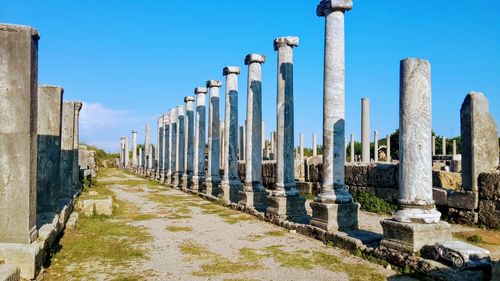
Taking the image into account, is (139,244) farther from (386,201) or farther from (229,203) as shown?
(386,201)

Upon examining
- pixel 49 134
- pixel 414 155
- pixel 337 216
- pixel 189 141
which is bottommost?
pixel 337 216

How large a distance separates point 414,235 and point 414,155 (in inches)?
52.0

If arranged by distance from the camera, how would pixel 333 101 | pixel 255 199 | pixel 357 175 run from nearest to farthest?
pixel 333 101 → pixel 255 199 → pixel 357 175

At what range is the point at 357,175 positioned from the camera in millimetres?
15391

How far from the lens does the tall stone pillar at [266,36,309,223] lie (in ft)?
37.9

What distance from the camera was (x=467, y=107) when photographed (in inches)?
441

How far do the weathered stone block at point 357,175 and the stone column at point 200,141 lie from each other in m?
8.09

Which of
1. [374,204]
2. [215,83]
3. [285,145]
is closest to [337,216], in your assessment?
[285,145]

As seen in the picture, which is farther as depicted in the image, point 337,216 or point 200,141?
point 200,141

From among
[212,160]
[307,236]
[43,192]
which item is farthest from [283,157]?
[212,160]

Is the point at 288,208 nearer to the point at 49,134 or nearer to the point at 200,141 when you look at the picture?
the point at 49,134

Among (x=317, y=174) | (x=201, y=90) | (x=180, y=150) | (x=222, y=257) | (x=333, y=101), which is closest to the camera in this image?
(x=222, y=257)

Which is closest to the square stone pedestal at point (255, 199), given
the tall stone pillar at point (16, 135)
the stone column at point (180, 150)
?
the tall stone pillar at point (16, 135)

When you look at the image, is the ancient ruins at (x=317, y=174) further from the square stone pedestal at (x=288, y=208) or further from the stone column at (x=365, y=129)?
the stone column at (x=365, y=129)
